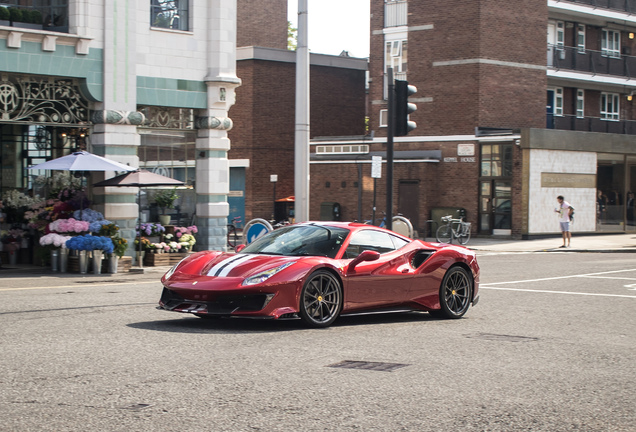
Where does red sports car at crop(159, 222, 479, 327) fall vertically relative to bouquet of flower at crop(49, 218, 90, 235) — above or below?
below

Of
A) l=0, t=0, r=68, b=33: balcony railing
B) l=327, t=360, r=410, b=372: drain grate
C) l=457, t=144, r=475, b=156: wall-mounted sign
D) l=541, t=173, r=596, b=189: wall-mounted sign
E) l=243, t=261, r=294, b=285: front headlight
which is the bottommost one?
l=327, t=360, r=410, b=372: drain grate

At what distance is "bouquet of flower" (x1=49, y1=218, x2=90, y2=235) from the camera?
1903 centimetres

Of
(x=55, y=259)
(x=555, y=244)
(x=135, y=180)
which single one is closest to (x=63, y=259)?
(x=55, y=259)

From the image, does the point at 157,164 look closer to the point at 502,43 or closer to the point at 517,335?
the point at 517,335

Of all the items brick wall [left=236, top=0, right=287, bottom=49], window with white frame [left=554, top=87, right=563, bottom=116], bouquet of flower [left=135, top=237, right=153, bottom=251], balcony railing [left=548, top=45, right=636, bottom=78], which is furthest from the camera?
brick wall [left=236, top=0, right=287, bottom=49]

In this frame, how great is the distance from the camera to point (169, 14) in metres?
22.3

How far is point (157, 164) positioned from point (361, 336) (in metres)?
13.8

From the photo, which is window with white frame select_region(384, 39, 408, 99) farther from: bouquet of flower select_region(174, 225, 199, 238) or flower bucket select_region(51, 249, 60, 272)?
flower bucket select_region(51, 249, 60, 272)

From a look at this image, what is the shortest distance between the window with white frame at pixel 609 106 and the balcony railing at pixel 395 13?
13014 millimetres

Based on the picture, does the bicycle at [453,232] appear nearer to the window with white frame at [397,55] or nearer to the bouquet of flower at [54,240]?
the window with white frame at [397,55]

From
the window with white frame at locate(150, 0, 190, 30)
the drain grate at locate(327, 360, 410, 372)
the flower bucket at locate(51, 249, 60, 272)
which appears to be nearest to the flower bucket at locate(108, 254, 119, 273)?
the flower bucket at locate(51, 249, 60, 272)

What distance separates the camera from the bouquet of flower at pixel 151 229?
70.8 feet

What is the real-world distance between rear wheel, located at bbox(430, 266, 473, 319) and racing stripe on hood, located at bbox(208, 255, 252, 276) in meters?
2.84

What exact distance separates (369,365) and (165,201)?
1573cm
